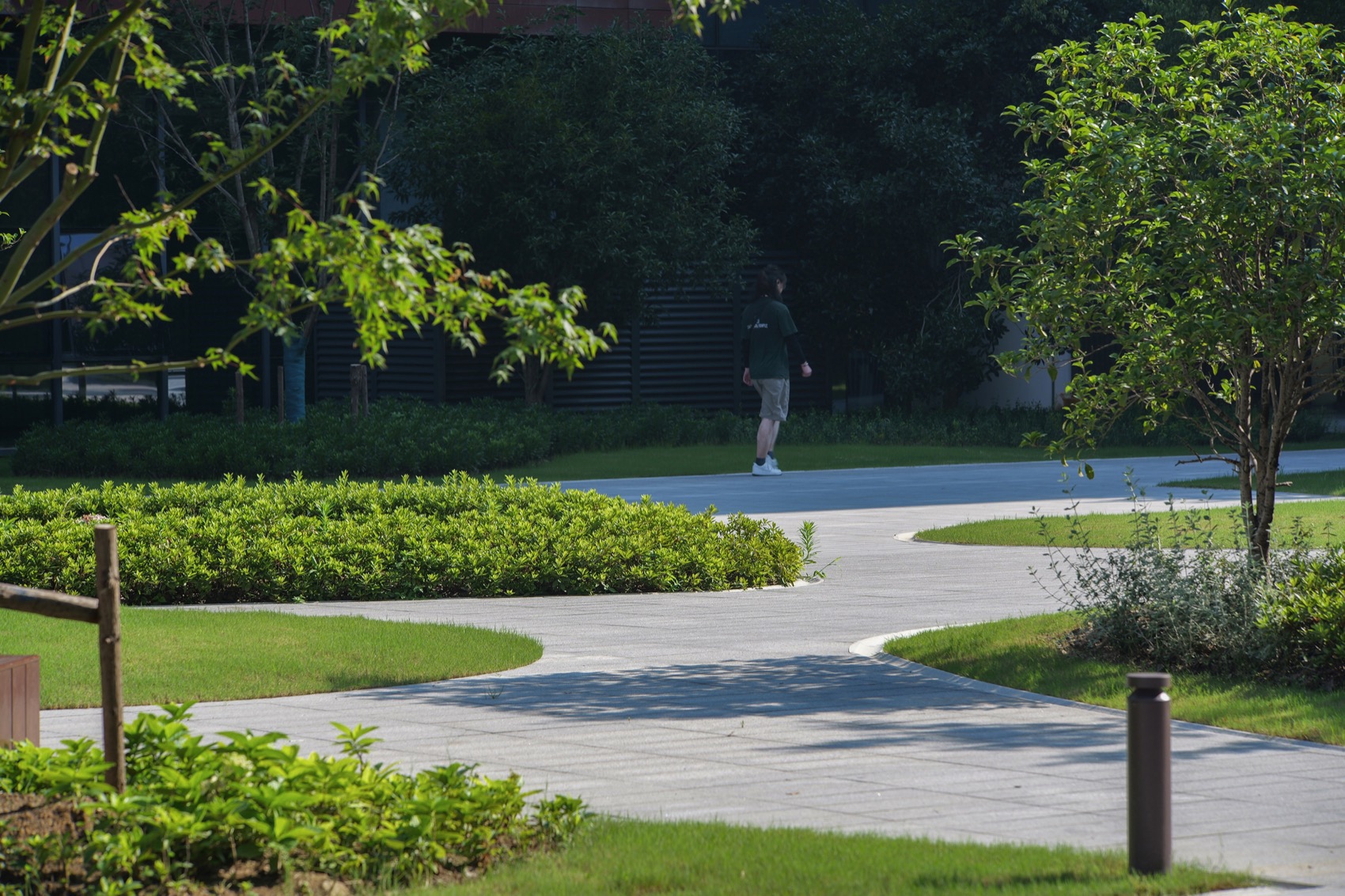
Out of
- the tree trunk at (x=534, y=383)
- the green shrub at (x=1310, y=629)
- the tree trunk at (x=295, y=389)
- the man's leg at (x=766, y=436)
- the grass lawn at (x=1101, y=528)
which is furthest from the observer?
the tree trunk at (x=534, y=383)

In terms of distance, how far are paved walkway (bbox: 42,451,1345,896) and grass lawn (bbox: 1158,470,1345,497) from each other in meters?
8.19

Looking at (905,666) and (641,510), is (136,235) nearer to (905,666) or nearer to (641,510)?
(905,666)

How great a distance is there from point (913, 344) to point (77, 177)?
24797 mm

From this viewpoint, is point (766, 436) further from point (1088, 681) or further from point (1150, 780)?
point (1150, 780)

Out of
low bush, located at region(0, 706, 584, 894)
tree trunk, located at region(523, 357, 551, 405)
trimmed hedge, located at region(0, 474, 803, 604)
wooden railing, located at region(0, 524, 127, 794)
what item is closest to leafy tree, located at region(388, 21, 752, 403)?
tree trunk, located at region(523, 357, 551, 405)

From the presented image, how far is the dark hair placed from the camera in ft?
72.0

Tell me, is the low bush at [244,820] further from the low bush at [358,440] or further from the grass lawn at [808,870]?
the low bush at [358,440]

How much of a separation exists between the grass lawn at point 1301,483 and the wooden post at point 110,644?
15988 mm

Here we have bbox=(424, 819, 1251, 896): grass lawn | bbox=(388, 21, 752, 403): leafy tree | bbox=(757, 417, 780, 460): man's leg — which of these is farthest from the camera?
bbox=(388, 21, 752, 403): leafy tree

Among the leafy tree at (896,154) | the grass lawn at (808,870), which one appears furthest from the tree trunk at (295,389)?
the grass lawn at (808,870)

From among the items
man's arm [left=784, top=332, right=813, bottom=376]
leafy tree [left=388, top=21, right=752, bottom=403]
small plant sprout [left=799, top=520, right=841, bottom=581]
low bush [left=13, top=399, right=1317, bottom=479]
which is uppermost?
leafy tree [left=388, top=21, right=752, bottom=403]

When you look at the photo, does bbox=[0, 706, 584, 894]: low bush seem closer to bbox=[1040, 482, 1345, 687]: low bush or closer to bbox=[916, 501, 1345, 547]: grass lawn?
bbox=[1040, 482, 1345, 687]: low bush

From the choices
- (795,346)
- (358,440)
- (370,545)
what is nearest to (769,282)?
(795,346)

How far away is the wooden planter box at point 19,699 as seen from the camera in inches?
256
